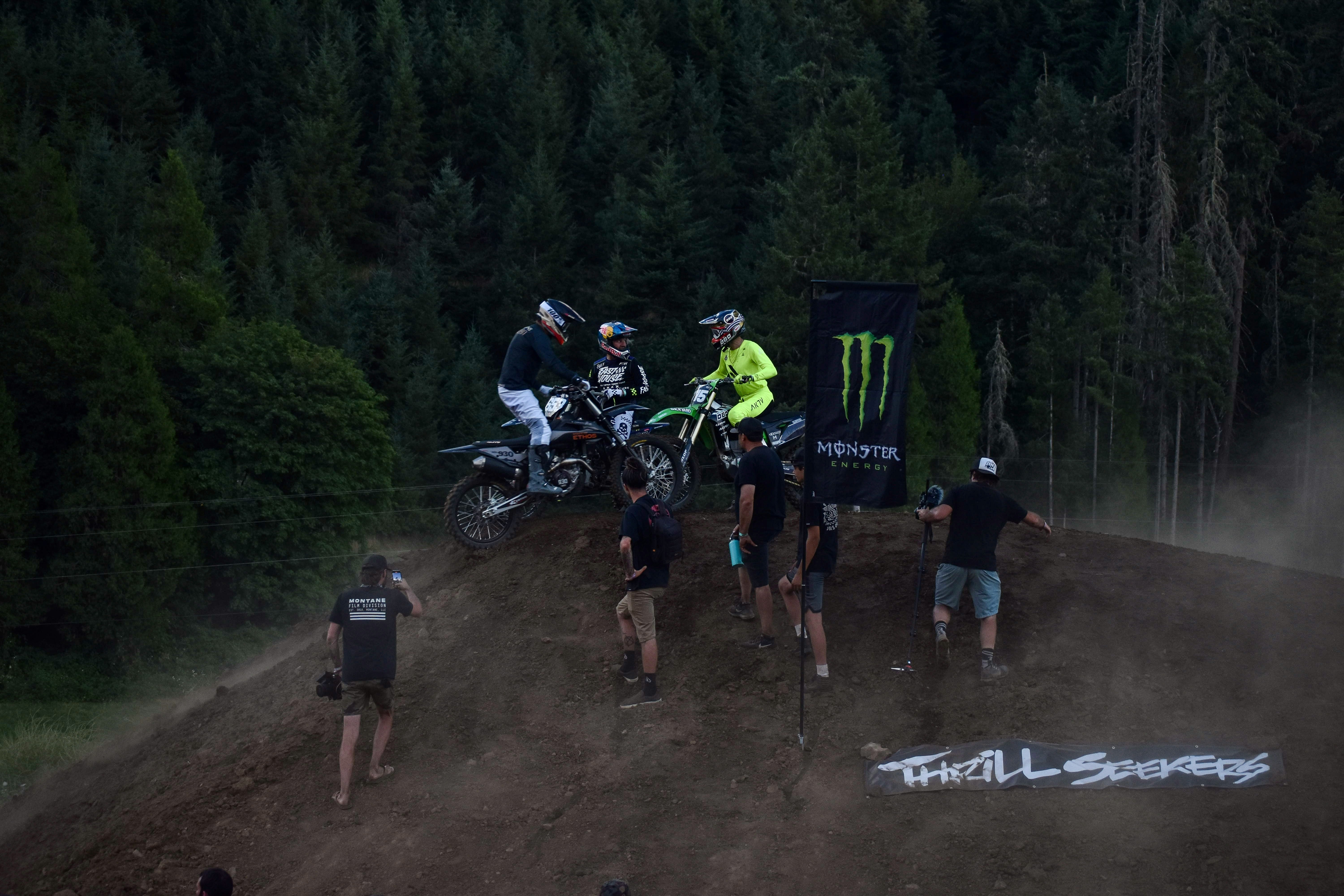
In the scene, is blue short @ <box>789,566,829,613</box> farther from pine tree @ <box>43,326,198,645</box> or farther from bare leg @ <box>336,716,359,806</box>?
pine tree @ <box>43,326,198,645</box>

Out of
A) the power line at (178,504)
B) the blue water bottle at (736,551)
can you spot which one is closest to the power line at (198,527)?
the power line at (178,504)

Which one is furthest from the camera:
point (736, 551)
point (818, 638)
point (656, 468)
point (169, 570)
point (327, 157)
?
point (327, 157)

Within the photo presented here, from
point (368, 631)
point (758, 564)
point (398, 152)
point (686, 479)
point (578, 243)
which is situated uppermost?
point (398, 152)

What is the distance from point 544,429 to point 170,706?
7.14 m

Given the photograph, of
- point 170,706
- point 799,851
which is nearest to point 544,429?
point 799,851

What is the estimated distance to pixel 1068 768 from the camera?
10102 mm

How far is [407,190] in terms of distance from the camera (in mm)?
62188

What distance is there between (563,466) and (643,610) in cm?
287

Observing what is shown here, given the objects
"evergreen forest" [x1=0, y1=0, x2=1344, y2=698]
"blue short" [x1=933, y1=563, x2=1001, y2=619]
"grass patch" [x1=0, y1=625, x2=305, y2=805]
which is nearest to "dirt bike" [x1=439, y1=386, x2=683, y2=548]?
"blue short" [x1=933, y1=563, x2=1001, y2=619]

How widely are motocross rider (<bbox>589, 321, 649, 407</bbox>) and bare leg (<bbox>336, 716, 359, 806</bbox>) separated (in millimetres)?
4885

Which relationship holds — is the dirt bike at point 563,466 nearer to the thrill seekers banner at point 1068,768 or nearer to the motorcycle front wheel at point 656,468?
the motorcycle front wheel at point 656,468

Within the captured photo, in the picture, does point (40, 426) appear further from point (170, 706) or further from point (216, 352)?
point (170, 706)

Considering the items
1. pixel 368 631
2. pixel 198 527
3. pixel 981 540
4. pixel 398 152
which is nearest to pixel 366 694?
pixel 368 631

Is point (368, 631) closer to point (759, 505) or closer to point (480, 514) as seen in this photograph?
point (759, 505)
